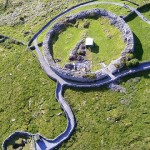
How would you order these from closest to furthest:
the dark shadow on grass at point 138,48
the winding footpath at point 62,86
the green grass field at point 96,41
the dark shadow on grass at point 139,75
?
the winding footpath at point 62,86, the dark shadow on grass at point 139,75, the dark shadow on grass at point 138,48, the green grass field at point 96,41

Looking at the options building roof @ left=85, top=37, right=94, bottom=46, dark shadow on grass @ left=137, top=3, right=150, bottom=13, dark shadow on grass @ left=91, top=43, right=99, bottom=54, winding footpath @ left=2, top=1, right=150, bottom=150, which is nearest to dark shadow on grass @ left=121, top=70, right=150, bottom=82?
winding footpath @ left=2, top=1, right=150, bottom=150

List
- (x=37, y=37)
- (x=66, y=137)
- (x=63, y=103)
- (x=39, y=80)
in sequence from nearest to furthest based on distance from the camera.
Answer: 1. (x=66, y=137)
2. (x=63, y=103)
3. (x=39, y=80)
4. (x=37, y=37)

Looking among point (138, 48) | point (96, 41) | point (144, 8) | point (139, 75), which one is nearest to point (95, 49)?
point (96, 41)

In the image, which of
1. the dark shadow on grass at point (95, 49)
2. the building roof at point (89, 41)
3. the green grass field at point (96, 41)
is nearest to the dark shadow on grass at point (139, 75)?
the green grass field at point (96, 41)

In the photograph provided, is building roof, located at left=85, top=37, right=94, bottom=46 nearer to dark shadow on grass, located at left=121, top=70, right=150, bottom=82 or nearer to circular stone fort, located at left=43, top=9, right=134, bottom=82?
circular stone fort, located at left=43, top=9, right=134, bottom=82

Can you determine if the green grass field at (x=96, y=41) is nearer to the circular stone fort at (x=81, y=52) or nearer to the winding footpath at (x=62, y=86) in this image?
the circular stone fort at (x=81, y=52)

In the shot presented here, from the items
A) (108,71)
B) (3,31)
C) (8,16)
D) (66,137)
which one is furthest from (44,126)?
(8,16)

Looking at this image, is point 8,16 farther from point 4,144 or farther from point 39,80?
point 4,144

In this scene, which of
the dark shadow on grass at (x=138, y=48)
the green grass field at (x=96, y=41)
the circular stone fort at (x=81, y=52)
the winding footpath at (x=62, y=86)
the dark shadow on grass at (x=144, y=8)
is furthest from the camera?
the dark shadow on grass at (x=144, y=8)
